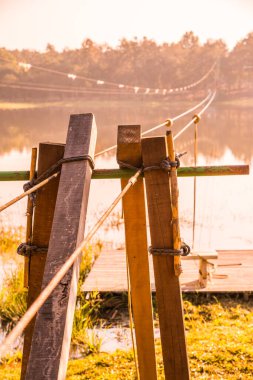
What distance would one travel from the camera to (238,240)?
14016mm

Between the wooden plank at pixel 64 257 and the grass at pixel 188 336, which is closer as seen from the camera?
the wooden plank at pixel 64 257

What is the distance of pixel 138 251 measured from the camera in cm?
269

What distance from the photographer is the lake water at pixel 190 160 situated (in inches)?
566

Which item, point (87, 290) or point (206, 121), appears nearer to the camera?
point (87, 290)

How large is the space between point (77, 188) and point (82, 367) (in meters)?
3.27

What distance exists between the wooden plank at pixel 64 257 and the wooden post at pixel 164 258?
1.10 feet

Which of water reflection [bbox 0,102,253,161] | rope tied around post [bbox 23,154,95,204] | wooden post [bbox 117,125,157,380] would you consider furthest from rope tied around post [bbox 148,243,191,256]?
water reflection [bbox 0,102,253,161]

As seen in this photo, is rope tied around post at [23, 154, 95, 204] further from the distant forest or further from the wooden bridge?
the distant forest

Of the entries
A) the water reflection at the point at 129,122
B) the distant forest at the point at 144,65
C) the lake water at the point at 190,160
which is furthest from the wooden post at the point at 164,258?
the distant forest at the point at 144,65

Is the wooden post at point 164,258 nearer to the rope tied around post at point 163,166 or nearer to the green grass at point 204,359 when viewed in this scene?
the rope tied around post at point 163,166

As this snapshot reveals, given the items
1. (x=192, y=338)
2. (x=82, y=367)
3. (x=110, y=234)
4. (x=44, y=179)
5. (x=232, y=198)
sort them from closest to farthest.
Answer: (x=44, y=179)
(x=82, y=367)
(x=192, y=338)
(x=110, y=234)
(x=232, y=198)

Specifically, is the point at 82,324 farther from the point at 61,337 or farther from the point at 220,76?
the point at 220,76

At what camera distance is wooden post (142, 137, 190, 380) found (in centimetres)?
252

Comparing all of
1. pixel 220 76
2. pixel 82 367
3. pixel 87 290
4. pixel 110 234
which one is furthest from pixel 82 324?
pixel 220 76
